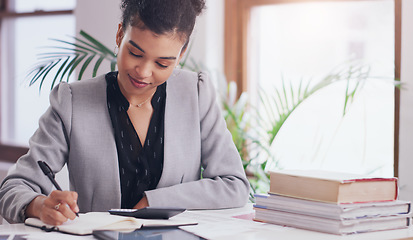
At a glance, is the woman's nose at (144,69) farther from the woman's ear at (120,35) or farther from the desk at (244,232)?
the desk at (244,232)

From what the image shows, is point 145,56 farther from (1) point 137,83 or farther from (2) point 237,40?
(2) point 237,40

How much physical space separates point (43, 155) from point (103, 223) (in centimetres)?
51

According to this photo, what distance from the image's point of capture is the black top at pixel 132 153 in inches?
70.7

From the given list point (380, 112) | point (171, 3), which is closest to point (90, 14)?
point (380, 112)

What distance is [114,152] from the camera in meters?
1.74

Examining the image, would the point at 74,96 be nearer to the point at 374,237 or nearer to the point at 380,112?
the point at 374,237

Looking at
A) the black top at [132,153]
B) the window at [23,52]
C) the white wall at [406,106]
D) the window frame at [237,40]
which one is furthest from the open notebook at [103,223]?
the window at [23,52]

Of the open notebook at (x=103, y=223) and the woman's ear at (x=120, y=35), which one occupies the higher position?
the woman's ear at (x=120, y=35)

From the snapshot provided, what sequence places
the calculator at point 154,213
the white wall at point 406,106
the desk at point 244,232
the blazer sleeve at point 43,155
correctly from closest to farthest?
1. the desk at point 244,232
2. the calculator at point 154,213
3. the blazer sleeve at point 43,155
4. the white wall at point 406,106

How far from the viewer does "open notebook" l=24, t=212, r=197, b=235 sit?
123cm

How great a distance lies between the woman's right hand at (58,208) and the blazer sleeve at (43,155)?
0.16 metres

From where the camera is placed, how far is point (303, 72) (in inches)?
128

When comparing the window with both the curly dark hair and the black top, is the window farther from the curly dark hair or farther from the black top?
the curly dark hair

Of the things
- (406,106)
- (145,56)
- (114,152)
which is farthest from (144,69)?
(406,106)
